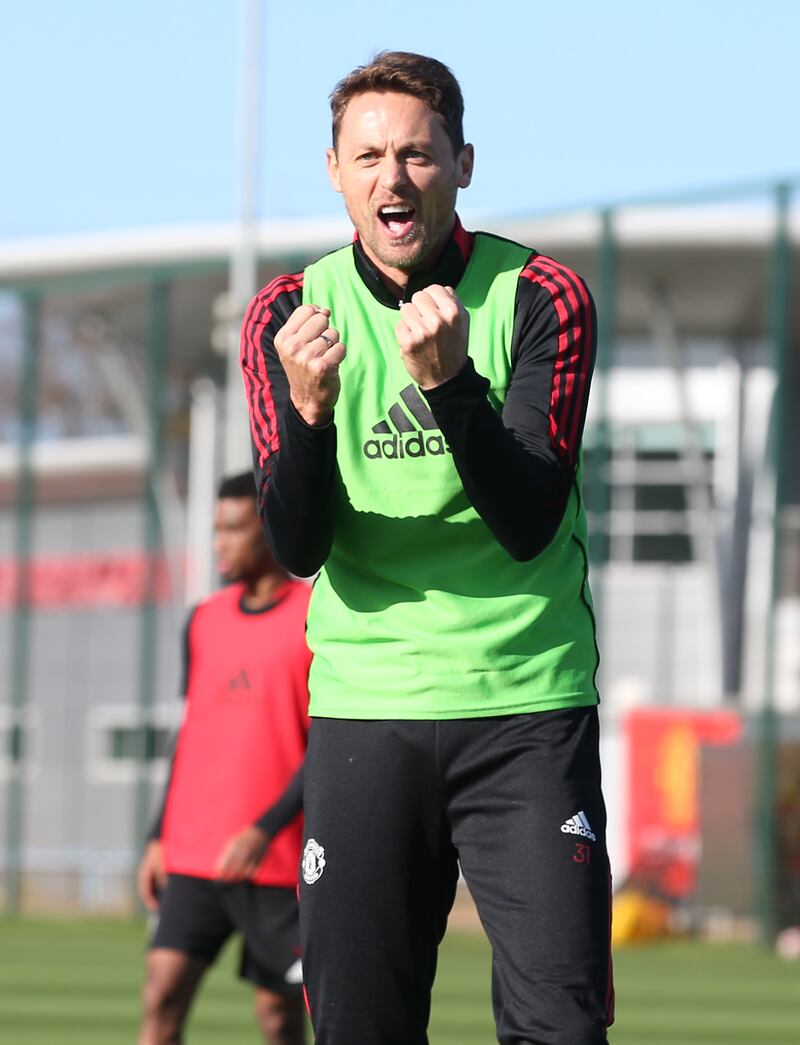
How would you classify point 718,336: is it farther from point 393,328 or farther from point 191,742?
point 393,328

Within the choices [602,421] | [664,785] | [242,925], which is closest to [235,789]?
[242,925]

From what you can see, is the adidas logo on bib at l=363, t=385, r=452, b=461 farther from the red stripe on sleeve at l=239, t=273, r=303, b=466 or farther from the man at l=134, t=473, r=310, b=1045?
the man at l=134, t=473, r=310, b=1045

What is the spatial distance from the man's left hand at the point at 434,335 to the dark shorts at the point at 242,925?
340 centimetres

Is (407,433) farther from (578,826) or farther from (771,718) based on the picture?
(771,718)

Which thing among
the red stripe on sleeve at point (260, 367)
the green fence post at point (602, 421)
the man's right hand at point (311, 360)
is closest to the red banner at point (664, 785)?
the green fence post at point (602, 421)

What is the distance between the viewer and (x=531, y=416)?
3373 mm

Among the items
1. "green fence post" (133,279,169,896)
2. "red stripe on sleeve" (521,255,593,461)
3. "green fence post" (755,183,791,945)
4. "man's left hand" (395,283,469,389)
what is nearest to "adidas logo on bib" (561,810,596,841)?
"red stripe on sleeve" (521,255,593,461)

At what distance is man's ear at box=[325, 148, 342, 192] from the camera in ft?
11.6

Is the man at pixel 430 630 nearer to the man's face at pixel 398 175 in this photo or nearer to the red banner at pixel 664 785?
the man's face at pixel 398 175

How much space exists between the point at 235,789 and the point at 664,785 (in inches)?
505

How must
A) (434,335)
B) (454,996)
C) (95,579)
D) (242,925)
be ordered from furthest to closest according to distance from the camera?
(95,579) < (454,996) < (242,925) < (434,335)

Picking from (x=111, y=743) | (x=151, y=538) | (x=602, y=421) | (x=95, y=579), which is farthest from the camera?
(x=111, y=743)

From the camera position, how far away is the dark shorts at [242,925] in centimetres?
628

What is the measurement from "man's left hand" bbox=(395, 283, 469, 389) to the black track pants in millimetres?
579
